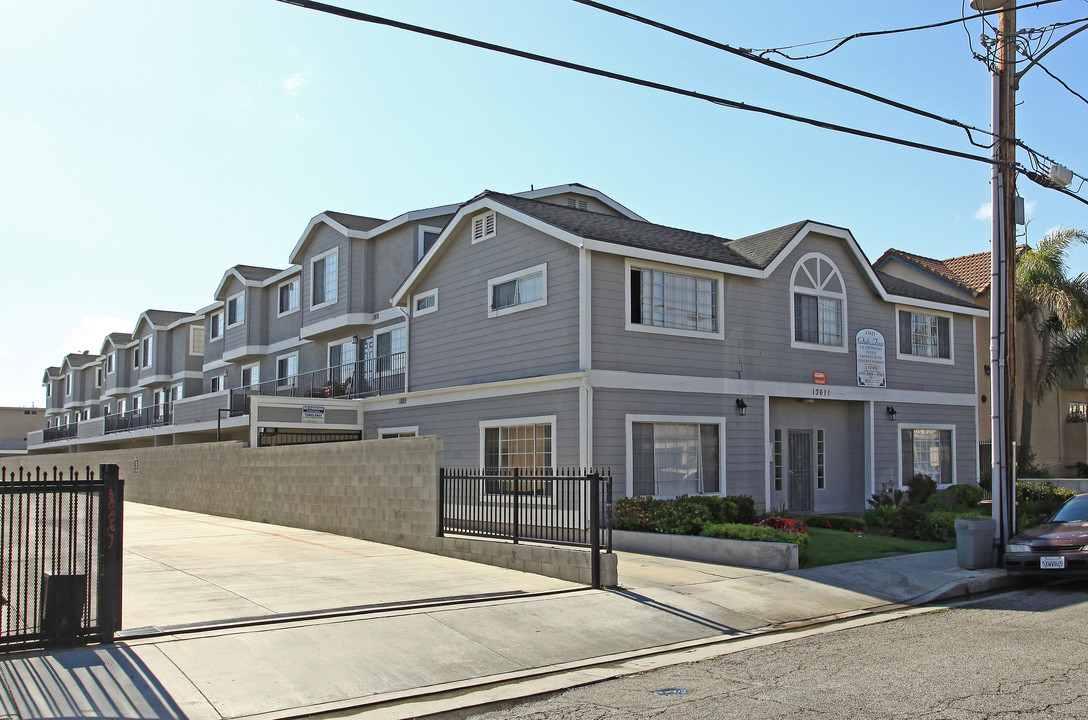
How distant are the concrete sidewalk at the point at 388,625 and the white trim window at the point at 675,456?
3.22 meters

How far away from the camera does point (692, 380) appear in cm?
1875

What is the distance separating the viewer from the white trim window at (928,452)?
920 inches

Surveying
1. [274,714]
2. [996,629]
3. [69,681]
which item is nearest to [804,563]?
[996,629]

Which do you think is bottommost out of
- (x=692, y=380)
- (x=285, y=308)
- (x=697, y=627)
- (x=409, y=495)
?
(x=697, y=627)

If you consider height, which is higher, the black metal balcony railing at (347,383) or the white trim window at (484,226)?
the white trim window at (484,226)

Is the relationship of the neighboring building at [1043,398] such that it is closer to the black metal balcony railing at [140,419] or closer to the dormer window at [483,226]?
the dormer window at [483,226]

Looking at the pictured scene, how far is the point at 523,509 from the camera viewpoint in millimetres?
13938

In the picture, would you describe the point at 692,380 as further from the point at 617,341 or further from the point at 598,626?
the point at 598,626

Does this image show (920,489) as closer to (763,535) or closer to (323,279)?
(763,535)

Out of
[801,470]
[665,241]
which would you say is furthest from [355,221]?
[801,470]

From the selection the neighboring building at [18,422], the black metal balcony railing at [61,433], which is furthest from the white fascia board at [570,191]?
the neighboring building at [18,422]

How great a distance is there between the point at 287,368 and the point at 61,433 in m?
27.8

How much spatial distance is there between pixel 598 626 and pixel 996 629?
4.49 m

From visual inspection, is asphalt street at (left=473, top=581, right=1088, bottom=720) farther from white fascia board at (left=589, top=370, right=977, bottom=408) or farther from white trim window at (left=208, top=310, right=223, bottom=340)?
white trim window at (left=208, top=310, right=223, bottom=340)
